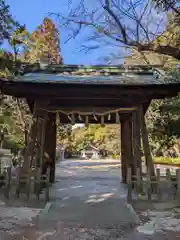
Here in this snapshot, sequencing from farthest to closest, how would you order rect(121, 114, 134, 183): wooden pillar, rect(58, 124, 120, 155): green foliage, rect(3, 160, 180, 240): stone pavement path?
rect(58, 124, 120, 155): green foliage
rect(121, 114, 134, 183): wooden pillar
rect(3, 160, 180, 240): stone pavement path

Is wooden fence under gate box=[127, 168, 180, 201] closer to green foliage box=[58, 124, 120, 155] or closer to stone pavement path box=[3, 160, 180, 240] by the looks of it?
stone pavement path box=[3, 160, 180, 240]

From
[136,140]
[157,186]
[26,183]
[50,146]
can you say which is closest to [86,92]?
[136,140]

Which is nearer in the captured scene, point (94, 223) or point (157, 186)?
point (94, 223)

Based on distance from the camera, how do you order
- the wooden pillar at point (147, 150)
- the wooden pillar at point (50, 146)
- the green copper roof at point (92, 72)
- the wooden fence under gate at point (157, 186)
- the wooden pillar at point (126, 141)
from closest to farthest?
the wooden fence under gate at point (157, 186), the wooden pillar at point (147, 150), the green copper roof at point (92, 72), the wooden pillar at point (126, 141), the wooden pillar at point (50, 146)

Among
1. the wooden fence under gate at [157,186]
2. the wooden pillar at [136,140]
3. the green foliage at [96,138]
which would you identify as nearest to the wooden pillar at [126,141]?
the wooden pillar at [136,140]

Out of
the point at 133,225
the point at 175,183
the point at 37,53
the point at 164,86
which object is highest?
the point at 37,53

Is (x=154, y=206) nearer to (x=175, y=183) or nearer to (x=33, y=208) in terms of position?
(x=175, y=183)

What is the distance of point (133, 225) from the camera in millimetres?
4914

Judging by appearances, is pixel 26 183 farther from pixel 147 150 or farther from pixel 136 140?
pixel 147 150

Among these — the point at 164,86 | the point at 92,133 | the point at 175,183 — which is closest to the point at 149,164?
the point at 175,183

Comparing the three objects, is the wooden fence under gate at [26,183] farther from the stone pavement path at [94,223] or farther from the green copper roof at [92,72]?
the green copper roof at [92,72]

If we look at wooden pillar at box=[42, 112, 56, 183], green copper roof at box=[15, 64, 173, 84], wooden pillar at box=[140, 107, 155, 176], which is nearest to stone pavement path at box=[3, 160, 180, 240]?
wooden pillar at box=[140, 107, 155, 176]

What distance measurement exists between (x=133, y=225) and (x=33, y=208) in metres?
2.47

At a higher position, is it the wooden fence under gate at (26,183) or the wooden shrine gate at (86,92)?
the wooden shrine gate at (86,92)
